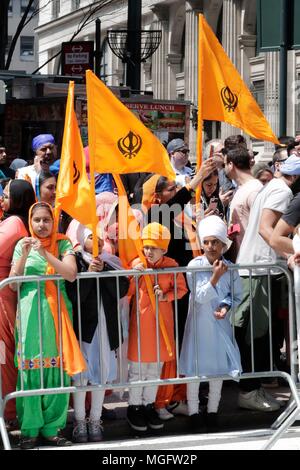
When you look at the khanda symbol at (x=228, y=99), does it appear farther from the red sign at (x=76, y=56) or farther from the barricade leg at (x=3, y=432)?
the red sign at (x=76, y=56)

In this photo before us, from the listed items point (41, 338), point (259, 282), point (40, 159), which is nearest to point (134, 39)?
point (40, 159)

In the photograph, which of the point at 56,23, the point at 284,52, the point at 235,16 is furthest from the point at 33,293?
the point at 56,23

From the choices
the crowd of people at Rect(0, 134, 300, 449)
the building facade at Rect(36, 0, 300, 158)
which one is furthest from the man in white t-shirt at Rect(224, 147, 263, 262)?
the building facade at Rect(36, 0, 300, 158)

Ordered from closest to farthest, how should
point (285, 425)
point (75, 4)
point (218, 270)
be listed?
point (285, 425) → point (218, 270) → point (75, 4)

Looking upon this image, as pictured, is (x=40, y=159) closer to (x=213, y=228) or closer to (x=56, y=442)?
(x=213, y=228)

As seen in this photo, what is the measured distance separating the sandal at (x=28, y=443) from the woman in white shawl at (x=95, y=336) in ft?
1.10

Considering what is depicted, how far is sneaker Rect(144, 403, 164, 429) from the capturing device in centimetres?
741

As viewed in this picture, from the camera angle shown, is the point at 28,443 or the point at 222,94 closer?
the point at 28,443

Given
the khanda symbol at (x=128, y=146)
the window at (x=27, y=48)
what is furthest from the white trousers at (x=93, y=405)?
the window at (x=27, y=48)

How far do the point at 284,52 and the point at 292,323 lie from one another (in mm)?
3622

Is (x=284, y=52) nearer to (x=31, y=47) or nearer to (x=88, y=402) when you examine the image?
(x=88, y=402)

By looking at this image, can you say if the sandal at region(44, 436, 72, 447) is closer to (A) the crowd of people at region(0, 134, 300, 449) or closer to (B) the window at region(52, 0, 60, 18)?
(A) the crowd of people at region(0, 134, 300, 449)

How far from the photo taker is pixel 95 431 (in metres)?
7.14

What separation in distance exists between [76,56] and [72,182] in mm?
19799
